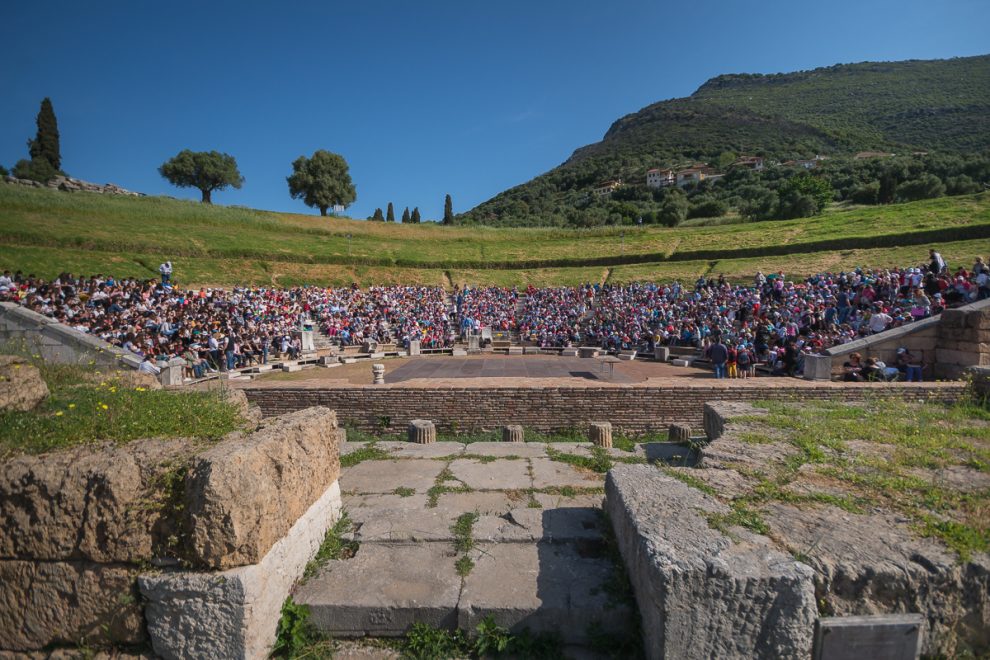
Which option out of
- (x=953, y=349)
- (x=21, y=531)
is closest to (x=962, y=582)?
(x=21, y=531)

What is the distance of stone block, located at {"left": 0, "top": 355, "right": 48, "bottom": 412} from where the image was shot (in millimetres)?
3295

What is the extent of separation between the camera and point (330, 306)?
26.6 m

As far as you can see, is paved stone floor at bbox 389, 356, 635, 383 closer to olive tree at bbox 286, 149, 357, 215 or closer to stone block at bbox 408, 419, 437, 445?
stone block at bbox 408, 419, 437, 445

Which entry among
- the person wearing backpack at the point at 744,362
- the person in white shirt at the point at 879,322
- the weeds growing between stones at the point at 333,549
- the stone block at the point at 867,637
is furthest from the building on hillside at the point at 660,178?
the stone block at the point at 867,637

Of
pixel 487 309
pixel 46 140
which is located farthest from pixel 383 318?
pixel 46 140

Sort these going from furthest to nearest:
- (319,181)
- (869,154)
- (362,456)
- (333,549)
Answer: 1. (869,154)
2. (319,181)
3. (362,456)
4. (333,549)

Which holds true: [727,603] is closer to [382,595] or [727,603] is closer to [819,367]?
[382,595]

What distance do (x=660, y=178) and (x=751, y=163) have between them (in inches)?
718

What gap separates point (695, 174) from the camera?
97.8 meters

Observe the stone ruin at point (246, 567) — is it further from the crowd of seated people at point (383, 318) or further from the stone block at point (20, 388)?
the crowd of seated people at point (383, 318)

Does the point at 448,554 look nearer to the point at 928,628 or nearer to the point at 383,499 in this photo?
the point at 383,499

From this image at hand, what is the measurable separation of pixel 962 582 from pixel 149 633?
15.0ft

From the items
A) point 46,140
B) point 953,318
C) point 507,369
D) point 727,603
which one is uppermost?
point 46,140

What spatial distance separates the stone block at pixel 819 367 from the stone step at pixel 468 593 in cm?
1121
